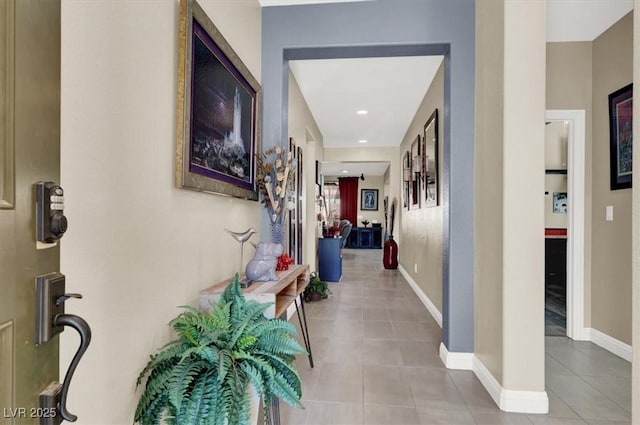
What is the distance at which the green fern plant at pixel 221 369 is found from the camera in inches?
37.9

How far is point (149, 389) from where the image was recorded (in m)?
1.02

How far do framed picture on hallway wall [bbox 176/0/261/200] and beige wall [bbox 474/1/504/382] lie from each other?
1592 millimetres

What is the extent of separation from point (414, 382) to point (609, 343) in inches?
77.0

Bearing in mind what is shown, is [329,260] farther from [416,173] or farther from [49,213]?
[49,213]

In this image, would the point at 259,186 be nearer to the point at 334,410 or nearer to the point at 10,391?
the point at 334,410

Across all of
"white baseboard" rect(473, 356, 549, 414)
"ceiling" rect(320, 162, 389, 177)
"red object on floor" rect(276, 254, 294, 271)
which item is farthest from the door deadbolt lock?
"ceiling" rect(320, 162, 389, 177)

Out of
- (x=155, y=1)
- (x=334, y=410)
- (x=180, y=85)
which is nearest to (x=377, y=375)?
(x=334, y=410)

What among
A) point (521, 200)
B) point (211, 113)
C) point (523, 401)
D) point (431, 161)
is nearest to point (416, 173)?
point (431, 161)

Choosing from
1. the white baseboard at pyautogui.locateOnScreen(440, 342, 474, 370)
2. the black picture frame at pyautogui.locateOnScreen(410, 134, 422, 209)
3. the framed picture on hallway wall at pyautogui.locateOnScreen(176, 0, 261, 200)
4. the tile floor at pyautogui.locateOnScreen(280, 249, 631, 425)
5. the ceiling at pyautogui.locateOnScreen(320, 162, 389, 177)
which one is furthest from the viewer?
the ceiling at pyautogui.locateOnScreen(320, 162, 389, 177)

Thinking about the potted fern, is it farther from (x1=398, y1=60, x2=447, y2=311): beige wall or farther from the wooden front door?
the wooden front door

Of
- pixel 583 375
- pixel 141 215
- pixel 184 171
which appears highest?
pixel 184 171

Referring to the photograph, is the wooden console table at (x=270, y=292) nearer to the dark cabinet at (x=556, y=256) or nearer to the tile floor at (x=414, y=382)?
the tile floor at (x=414, y=382)

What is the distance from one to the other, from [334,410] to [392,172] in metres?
6.22

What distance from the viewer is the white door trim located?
3.02 meters
